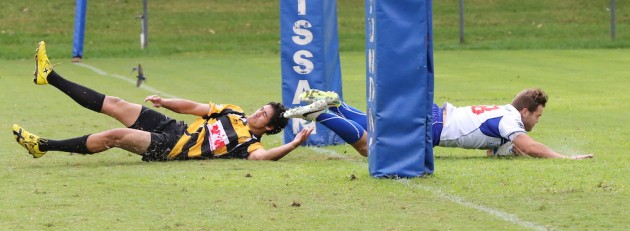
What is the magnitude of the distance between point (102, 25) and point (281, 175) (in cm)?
3081

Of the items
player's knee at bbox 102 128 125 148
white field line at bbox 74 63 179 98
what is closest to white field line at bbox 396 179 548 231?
player's knee at bbox 102 128 125 148

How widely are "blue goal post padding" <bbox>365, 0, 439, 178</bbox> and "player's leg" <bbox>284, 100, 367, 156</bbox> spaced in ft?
3.63

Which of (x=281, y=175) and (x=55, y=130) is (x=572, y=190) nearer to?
(x=281, y=175)

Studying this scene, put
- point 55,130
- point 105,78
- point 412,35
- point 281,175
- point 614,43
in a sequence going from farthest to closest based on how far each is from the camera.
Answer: point 614,43
point 105,78
point 55,130
point 281,175
point 412,35

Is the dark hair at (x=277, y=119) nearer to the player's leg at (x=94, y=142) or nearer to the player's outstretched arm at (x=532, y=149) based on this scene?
the player's leg at (x=94, y=142)

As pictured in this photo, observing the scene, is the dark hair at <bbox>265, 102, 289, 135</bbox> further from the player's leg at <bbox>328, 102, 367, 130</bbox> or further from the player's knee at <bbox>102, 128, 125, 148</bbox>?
the player's knee at <bbox>102, 128, 125, 148</bbox>

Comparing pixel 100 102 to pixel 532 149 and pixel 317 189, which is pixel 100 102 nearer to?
pixel 317 189

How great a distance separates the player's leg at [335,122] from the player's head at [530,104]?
137cm

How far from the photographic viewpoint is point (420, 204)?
8.77 meters

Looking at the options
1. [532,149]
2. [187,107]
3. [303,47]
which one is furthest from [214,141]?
[532,149]

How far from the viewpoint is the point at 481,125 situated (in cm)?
1135

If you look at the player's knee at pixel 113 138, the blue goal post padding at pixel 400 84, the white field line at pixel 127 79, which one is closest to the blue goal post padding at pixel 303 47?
the player's knee at pixel 113 138

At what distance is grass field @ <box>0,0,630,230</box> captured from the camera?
8289mm

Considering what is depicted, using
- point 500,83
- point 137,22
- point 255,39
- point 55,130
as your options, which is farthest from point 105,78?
point 137,22
